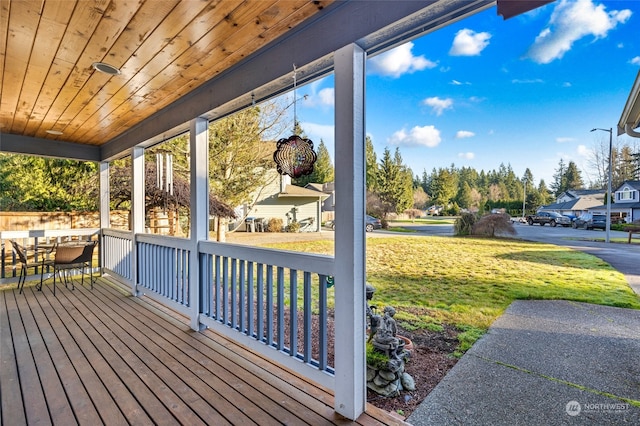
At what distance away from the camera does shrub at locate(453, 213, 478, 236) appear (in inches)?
220

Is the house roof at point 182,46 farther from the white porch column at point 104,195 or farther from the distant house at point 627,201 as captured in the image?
the distant house at point 627,201

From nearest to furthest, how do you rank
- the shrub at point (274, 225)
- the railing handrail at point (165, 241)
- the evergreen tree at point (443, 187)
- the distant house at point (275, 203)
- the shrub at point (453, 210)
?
the railing handrail at point (165, 241)
the evergreen tree at point (443, 187)
the shrub at point (453, 210)
the shrub at point (274, 225)
the distant house at point (275, 203)

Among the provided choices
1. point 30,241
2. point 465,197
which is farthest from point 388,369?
point 30,241

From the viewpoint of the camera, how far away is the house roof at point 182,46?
1.57m

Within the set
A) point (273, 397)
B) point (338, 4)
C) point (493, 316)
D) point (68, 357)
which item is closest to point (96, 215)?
point (68, 357)

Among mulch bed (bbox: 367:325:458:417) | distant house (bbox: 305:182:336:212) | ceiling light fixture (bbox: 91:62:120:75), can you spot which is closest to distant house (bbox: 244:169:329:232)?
distant house (bbox: 305:182:336:212)

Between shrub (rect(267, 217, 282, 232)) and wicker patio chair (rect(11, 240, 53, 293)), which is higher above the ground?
shrub (rect(267, 217, 282, 232))

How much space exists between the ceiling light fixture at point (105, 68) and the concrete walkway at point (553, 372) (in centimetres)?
336

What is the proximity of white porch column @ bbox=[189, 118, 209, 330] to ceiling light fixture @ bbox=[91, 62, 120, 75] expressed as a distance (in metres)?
0.72

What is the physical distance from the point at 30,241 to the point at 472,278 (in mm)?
7672

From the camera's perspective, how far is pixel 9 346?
254 centimetres

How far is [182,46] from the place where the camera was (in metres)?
2.06

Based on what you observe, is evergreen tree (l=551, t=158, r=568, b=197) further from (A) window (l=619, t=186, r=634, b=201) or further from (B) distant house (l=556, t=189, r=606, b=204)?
(A) window (l=619, t=186, r=634, b=201)

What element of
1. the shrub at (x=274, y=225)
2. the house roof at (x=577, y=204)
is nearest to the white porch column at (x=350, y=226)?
the house roof at (x=577, y=204)
